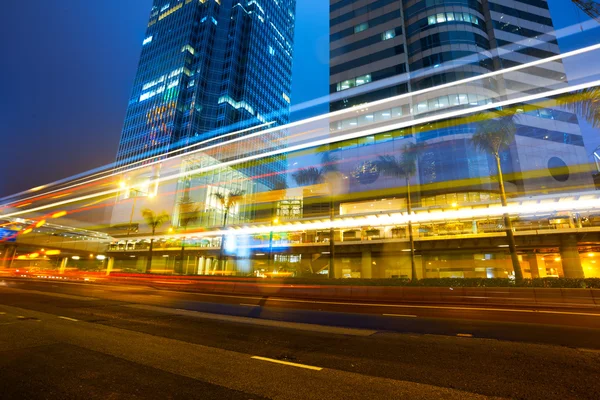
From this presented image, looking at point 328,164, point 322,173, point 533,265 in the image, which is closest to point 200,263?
point 322,173

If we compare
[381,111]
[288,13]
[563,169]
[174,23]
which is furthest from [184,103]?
[563,169]

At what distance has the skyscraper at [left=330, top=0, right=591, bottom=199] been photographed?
49.0m

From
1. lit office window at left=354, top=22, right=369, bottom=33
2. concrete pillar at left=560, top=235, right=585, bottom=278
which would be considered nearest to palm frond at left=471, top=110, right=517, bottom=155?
concrete pillar at left=560, top=235, right=585, bottom=278

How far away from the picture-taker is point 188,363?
5.57m

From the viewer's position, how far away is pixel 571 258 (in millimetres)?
31484

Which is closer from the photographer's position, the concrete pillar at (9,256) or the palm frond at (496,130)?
the palm frond at (496,130)

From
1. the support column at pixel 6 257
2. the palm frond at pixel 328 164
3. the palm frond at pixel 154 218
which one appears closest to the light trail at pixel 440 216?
the palm frond at pixel 328 164

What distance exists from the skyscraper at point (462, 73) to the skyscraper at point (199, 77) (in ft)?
130

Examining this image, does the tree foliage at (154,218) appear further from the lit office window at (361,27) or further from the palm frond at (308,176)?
the lit office window at (361,27)

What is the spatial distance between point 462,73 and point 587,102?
4110 centimetres

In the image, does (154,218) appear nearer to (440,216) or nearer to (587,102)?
(440,216)

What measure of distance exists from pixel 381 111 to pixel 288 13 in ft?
424

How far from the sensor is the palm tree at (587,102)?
50.3 feet

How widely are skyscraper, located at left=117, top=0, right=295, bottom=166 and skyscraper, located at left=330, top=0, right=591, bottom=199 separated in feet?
130
